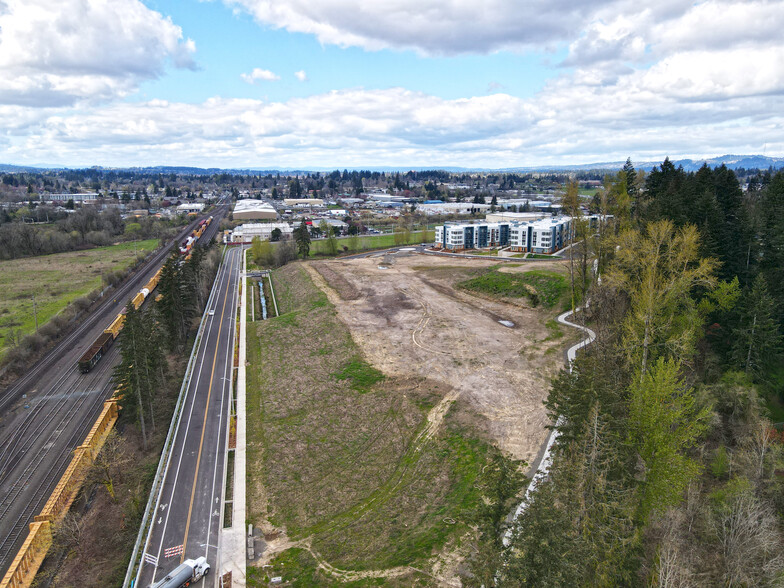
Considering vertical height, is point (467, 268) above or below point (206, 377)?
above

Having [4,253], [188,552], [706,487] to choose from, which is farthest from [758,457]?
[4,253]

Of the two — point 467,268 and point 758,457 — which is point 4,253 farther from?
point 758,457

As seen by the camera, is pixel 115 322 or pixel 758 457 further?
pixel 115 322

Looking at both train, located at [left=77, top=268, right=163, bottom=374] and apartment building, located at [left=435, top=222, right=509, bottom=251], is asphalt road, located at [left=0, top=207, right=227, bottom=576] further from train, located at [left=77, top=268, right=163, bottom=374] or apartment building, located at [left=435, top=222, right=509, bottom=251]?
apartment building, located at [left=435, top=222, right=509, bottom=251]

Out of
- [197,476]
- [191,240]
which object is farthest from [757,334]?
[191,240]

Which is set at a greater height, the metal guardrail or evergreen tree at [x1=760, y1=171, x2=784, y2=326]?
evergreen tree at [x1=760, y1=171, x2=784, y2=326]

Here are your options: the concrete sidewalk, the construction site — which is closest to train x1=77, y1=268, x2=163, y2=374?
the construction site

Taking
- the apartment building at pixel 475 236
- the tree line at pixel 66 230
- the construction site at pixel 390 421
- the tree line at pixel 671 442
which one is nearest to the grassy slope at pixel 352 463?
the construction site at pixel 390 421
